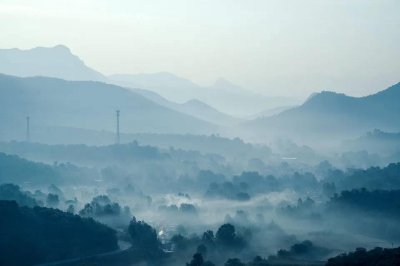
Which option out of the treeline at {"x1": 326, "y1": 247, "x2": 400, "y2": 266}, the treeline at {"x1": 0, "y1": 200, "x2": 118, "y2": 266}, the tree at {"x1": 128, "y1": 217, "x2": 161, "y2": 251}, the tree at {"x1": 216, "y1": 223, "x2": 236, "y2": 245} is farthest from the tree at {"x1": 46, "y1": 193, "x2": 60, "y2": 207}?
the treeline at {"x1": 326, "y1": 247, "x2": 400, "y2": 266}

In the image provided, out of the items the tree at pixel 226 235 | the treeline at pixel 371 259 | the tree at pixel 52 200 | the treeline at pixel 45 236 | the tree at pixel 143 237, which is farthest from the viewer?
the tree at pixel 52 200

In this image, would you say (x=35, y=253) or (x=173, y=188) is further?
(x=173, y=188)

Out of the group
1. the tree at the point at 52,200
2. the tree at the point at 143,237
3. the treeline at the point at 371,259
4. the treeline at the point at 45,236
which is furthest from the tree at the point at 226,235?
the tree at the point at 52,200

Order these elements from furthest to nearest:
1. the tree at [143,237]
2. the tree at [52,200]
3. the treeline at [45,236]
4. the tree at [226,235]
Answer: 1. the tree at [52,200]
2. the tree at [143,237]
3. the tree at [226,235]
4. the treeline at [45,236]

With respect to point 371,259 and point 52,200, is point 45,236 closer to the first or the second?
point 371,259

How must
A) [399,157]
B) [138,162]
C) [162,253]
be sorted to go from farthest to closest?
[399,157] < [138,162] < [162,253]

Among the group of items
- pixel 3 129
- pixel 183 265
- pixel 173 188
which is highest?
pixel 3 129

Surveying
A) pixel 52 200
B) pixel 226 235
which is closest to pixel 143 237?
pixel 226 235

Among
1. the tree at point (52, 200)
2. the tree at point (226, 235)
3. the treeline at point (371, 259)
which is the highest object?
the tree at point (52, 200)

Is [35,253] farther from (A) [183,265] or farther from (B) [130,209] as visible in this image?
(B) [130,209]

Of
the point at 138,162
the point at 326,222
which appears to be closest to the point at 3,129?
the point at 138,162

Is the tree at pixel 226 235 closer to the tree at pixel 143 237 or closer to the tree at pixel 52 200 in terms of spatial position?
the tree at pixel 143 237
